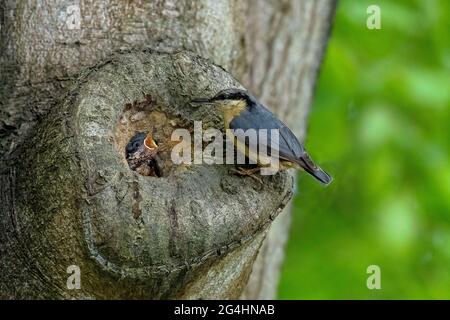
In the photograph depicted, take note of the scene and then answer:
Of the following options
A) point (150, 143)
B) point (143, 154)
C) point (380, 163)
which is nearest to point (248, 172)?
point (150, 143)

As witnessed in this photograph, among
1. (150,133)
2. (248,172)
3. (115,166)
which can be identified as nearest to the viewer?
(115,166)

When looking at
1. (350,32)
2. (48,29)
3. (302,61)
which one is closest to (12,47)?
(48,29)

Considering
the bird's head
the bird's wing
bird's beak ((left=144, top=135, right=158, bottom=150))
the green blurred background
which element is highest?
the bird's head

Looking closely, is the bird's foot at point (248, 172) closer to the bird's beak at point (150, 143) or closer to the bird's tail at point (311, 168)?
the bird's tail at point (311, 168)

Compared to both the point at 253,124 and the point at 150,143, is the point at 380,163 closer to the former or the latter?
the point at 253,124

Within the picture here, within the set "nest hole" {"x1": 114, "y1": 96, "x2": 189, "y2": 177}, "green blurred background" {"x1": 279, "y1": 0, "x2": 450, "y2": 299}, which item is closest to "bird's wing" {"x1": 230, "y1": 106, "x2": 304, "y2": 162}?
"nest hole" {"x1": 114, "y1": 96, "x2": 189, "y2": 177}

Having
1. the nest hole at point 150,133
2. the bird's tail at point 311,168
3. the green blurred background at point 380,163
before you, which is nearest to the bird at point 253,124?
the bird's tail at point 311,168

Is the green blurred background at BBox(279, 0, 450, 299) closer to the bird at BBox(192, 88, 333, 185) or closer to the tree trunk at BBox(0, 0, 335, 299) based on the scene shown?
the tree trunk at BBox(0, 0, 335, 299)

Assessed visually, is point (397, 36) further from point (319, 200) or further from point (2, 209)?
point (2, 209)
